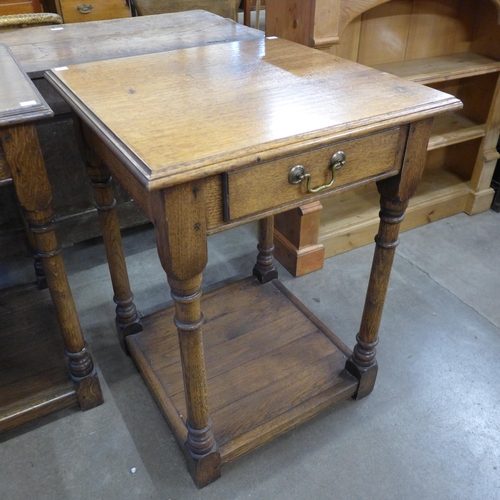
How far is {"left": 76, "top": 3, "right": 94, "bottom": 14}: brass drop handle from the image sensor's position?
11.4 feet

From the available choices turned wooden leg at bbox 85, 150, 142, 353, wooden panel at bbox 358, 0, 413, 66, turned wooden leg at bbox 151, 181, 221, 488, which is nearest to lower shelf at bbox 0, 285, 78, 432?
turned wooden leg at bbox 85, 150, 142, 353

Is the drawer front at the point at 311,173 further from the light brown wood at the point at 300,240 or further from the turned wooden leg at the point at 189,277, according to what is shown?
the light brown wood at the point at 300,240

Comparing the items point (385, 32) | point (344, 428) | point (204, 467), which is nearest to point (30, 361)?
point (204, 467)

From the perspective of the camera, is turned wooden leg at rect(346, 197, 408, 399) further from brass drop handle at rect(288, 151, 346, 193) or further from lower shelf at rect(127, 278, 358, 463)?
brass drop handle at rect(288, 151, 346, 193)

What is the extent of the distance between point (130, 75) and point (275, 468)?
1064 mm

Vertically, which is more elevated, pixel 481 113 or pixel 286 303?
pixel 481 113

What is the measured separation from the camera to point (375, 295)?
1313mm

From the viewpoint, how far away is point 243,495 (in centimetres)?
124

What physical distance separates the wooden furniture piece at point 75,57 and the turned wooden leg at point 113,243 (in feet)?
1.14

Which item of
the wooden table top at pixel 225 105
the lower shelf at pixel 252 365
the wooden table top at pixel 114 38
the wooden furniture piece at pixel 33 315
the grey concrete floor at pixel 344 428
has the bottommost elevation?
the grey concrete floor at pixel 344 428

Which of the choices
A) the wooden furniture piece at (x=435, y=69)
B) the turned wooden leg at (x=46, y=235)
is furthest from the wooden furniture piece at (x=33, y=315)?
the wooden furniture piece at (x=435, y=69)

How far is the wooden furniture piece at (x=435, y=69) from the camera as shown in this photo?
74.4 inches

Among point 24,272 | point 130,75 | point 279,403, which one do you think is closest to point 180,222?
point 130,75

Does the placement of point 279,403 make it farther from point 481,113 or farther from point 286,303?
point 481,113
